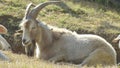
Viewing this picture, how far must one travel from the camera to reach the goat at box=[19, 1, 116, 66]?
17172 millimetres

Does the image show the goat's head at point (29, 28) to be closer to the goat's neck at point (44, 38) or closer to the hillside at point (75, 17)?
the goat's neck at point (44, 38)

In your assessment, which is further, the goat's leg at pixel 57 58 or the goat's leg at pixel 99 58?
the goat's leg at pixel 99 58

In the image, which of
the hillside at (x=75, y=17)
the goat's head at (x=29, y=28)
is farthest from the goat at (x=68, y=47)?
the hillside at (x=75, y=17)

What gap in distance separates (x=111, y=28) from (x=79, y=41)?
807 cm

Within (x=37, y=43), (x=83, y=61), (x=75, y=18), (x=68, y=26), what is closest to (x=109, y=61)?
(x=83, y=61)

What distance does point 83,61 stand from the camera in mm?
17250

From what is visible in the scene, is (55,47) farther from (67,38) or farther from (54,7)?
(54,7)

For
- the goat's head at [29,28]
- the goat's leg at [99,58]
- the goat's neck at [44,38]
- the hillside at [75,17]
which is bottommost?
the hillside at [75,17]

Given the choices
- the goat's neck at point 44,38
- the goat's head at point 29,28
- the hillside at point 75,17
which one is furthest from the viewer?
the hillside at point 75,17

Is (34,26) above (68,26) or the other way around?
above

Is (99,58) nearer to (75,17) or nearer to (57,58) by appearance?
(57,58)

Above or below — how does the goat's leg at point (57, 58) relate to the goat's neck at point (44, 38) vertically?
below

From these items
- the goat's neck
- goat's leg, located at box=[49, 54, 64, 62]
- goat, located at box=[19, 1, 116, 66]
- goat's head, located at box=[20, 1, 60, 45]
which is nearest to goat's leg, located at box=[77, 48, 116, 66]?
goat, located at box=[19, 1, 116, 66]

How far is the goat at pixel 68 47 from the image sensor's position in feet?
56.3
